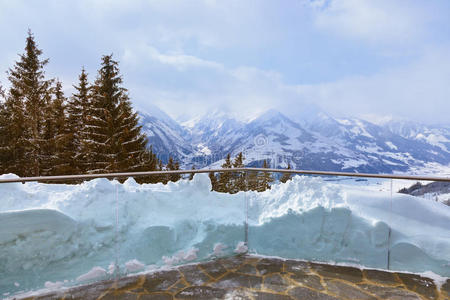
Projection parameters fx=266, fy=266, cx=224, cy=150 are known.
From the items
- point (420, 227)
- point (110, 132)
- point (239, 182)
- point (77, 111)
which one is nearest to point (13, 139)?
point (77, 111)

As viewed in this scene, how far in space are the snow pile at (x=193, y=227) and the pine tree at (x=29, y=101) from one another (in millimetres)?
18696

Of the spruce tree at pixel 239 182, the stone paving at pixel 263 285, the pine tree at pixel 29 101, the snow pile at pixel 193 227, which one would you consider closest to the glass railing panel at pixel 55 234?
the snow pile at pixel 193 227

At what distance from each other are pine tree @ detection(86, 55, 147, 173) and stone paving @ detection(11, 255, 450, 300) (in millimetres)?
14427

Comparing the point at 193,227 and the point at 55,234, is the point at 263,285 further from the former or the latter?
the point at 55,234

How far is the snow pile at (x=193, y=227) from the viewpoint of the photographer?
2.44 metres

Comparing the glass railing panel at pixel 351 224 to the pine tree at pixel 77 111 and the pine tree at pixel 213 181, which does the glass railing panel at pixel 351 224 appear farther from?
the pine tree at pixel 77 111

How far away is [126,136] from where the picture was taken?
17.0 metres

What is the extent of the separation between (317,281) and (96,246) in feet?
7.55

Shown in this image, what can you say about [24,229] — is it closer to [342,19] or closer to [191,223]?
[191,223]

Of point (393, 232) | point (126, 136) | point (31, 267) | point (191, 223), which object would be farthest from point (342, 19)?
point (126, 136)

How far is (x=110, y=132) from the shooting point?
658 inches

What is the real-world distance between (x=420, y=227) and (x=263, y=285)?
5.99 ft

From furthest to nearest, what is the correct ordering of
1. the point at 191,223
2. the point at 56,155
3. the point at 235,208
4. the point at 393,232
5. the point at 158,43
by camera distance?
the point at 56,155 → the point at 158,43 → the point at 235,208 → the point at 191,223 → the point at 393,232

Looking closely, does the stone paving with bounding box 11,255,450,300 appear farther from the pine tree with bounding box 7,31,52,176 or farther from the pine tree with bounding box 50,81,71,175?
the pine tree with bounding box 7,31,52,176
